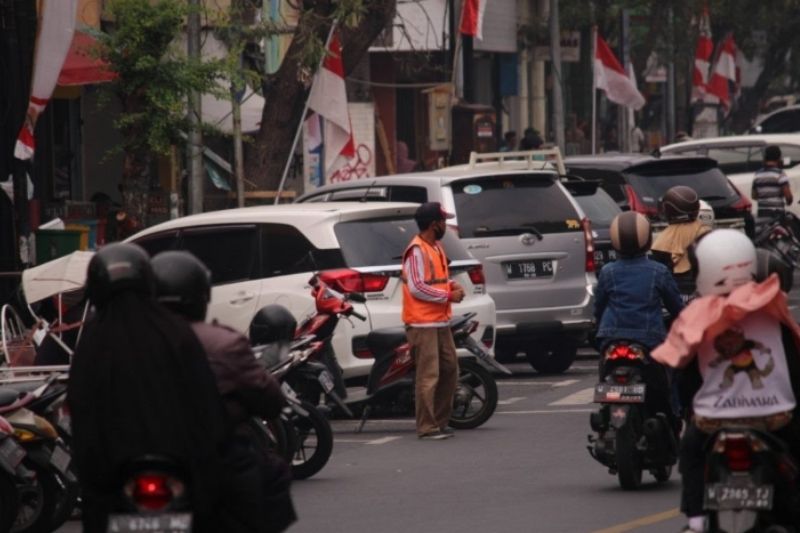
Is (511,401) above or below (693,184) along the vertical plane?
below

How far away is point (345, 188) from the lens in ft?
60.3

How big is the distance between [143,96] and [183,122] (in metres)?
0.52

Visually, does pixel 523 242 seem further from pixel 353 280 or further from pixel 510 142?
pixel 510 142

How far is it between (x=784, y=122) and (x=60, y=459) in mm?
32260

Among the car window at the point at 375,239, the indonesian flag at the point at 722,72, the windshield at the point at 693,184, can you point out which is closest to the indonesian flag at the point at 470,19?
the windshield at the point at 693,184

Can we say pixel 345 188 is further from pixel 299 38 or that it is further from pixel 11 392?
pixel 11 392

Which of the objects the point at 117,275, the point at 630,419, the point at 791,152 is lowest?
the point at 630,419

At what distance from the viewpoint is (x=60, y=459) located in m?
10.4

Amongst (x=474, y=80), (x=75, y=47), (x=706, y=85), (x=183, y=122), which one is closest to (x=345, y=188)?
(x=183, y=122)

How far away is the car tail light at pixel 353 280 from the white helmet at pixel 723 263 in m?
7.71

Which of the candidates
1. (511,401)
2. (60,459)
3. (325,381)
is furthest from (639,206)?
(60,459)

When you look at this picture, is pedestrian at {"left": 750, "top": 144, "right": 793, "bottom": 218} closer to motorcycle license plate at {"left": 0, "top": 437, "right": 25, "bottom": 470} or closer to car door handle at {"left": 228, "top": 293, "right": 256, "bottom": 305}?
car door handle at {"left": 228, "top": 293, "right": 256, "bottom": 305}

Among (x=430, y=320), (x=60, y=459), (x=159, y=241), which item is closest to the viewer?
(x=60, y=459)

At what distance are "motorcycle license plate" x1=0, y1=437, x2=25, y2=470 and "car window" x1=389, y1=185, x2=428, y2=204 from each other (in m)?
8.10
